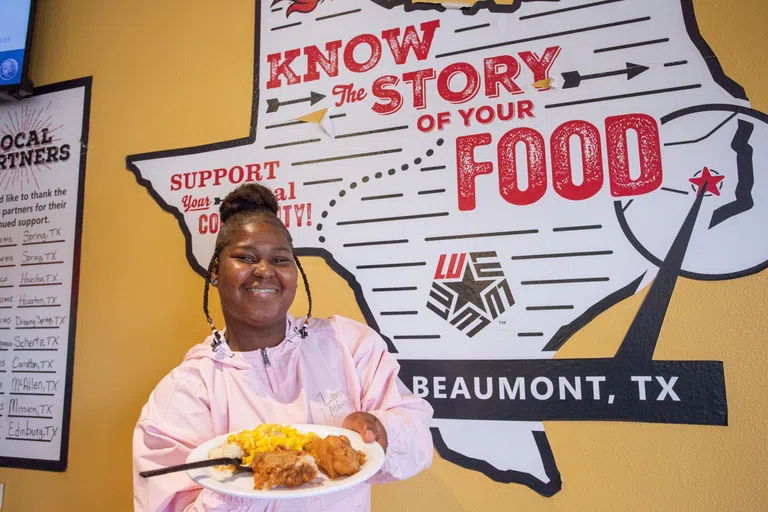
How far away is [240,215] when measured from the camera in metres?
1.22

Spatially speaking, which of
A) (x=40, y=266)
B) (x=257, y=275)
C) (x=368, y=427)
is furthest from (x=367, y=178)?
(x=40, y=266)

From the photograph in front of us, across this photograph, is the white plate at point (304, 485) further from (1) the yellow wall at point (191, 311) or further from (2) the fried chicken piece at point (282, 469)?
(1) the yellow wall at point (191, 311)

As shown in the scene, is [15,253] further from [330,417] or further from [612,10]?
[612,10]

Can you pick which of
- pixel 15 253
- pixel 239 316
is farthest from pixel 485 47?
pixel 15 253

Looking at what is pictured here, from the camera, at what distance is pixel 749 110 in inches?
47.4

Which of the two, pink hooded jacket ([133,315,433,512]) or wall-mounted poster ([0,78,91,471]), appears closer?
pink hooded jacket ([133,315,433,512])

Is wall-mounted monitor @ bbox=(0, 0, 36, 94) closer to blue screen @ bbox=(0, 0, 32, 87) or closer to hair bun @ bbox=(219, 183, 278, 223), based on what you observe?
blue screen @ bbox=(0, 0, 32, 87)

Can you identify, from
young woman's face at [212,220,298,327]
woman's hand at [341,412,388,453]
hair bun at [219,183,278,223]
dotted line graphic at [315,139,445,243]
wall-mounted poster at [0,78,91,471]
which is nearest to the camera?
woman's hand at [341,412,388,453]

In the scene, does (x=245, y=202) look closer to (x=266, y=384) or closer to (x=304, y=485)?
(x=266, y=384)

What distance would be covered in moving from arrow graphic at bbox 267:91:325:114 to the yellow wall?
0.10 meters

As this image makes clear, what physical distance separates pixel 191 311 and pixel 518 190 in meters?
1.14

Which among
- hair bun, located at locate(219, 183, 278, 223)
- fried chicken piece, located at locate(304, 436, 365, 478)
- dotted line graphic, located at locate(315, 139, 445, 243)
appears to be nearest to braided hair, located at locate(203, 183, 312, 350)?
hair bun, located at locate(219, 183, 278, 223)

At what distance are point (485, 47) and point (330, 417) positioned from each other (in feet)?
3.65

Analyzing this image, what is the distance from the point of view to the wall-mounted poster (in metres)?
1.79
